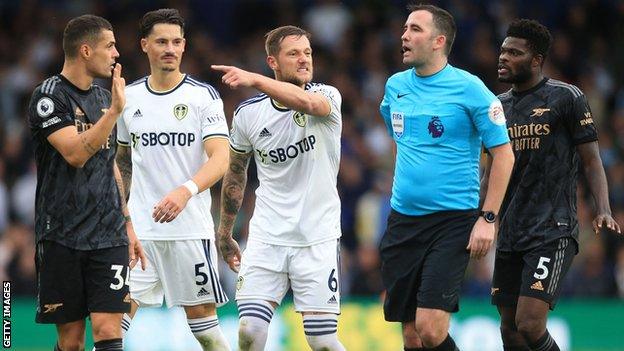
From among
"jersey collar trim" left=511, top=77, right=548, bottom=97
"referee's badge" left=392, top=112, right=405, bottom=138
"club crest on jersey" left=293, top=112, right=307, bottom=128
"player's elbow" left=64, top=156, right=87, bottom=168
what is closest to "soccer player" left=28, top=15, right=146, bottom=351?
"player's elbow" left=64, top=156, right=87, bottom=168

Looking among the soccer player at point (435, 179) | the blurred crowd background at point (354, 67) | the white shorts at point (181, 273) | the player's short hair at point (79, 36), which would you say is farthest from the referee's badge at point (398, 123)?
the blurred crowd background at point (354, 67)

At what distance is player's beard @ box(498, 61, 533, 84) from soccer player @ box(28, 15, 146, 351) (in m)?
3.00

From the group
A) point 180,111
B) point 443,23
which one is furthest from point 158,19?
point 443,23

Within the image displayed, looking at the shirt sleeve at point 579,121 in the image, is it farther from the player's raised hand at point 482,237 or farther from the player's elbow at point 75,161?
the player's elbow at point 75,161

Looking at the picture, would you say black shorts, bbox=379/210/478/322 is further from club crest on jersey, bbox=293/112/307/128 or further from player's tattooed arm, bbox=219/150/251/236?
player's tattooed arm, bbox=219/150/251/236

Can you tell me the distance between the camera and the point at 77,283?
898 centimetres

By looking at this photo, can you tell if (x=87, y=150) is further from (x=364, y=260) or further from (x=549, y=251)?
(x=364, y=260)

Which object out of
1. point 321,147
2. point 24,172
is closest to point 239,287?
point 321,147

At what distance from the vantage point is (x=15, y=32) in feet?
66.6

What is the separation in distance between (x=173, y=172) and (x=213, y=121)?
51 cm

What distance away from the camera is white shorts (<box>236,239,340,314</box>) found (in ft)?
31.2

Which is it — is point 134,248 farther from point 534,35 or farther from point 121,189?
point 534,35

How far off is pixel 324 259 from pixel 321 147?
2.76 ft

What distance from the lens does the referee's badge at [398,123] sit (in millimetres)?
9328
